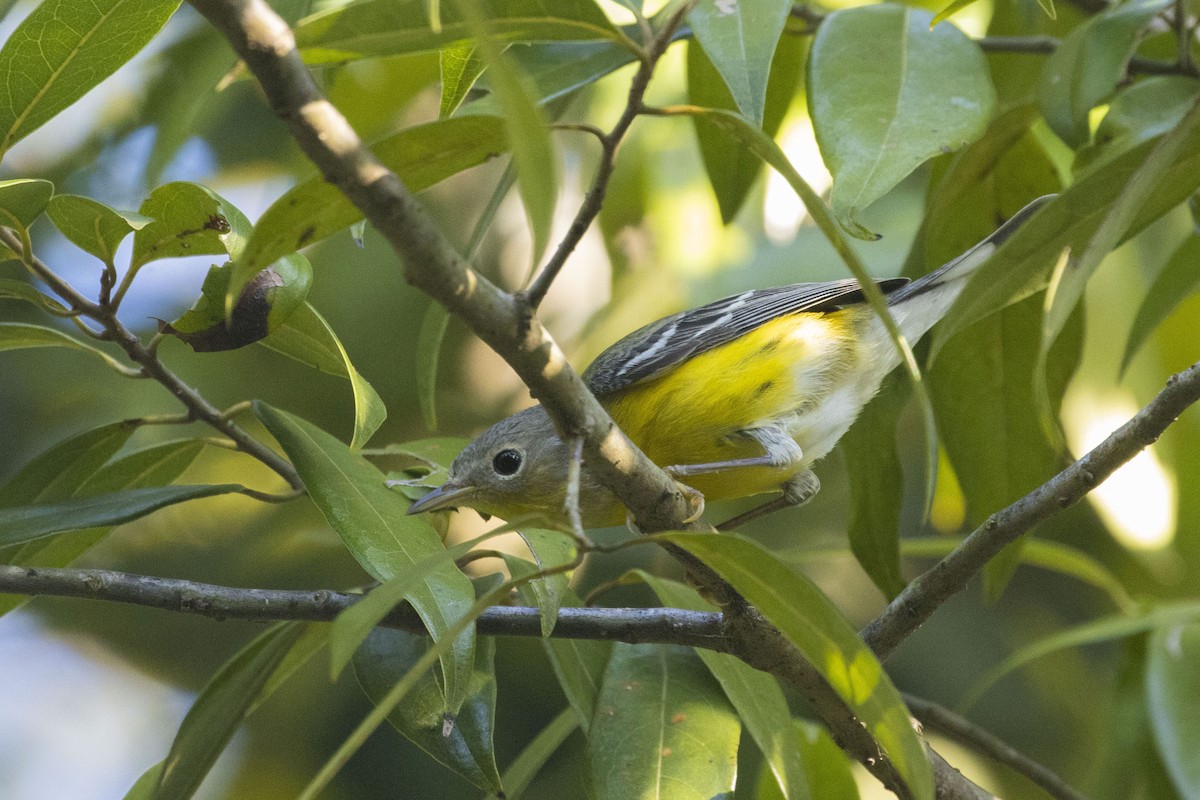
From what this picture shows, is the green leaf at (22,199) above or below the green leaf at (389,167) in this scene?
above

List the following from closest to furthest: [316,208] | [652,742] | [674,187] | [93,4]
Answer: [316,208] < [93,4] < [652,742] < [674,187]

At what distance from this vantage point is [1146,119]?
91.2 inches

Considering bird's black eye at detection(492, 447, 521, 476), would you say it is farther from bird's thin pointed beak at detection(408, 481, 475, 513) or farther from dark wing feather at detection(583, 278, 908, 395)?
dark wing feather at detection(583, 278, 908, 395)

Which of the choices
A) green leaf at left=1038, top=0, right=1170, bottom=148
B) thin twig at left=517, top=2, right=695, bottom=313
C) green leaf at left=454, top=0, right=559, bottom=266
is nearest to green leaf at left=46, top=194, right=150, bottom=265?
thin twig at left=517, top=2, right=695, bottom=313

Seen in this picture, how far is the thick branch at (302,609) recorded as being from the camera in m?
1.90

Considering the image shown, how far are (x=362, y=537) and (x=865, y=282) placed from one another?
98 centimetres

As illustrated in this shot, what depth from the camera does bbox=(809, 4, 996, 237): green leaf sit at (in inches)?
69.1

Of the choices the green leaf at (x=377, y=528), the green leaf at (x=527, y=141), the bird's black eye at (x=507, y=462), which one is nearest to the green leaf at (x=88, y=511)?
the green leaf at (x=377, y=528)

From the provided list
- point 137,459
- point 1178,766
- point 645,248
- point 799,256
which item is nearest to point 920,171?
point 799,256

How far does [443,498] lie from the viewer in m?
2.56

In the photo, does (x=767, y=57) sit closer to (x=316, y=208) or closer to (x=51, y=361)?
(x=316, y=208)

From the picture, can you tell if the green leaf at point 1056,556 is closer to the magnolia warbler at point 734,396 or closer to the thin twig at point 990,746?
the magnolia warbler at point 734,396

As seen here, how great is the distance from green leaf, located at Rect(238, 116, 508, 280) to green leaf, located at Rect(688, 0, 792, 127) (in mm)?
436

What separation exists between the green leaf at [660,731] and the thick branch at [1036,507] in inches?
16.4
